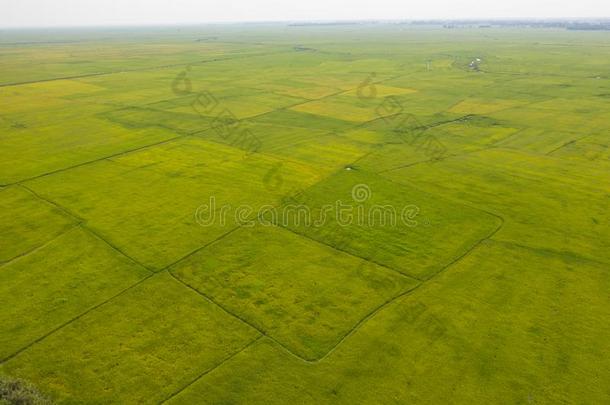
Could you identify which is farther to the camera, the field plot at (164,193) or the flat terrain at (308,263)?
the field plot at (164,193)

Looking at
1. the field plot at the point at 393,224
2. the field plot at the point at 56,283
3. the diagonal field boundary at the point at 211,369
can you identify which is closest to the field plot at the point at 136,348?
the diagonal field boundary at the point at 211,369

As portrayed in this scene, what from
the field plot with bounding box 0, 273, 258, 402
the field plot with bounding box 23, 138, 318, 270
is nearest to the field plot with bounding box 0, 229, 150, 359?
the field plot with bounding box 0, 273, 258, 402

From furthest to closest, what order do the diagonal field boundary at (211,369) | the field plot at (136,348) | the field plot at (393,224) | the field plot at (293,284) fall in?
1. the field plot at (393,224)
2. the field plot at (293,284)
3. the field plot at (136,348)
4. the diagonal field boundary at (211,369)

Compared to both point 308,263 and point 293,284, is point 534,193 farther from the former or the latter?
point 293,284

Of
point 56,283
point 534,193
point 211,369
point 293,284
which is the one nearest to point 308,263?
point 293,284

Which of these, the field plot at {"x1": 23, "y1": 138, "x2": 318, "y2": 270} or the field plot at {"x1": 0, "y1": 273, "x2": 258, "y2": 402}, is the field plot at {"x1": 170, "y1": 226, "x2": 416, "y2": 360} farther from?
the field plot at {"x1": 23, "y1": 138, "x2": 318, "y2": 270}

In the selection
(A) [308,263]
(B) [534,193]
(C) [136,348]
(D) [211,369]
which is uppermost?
(B) [534,193]

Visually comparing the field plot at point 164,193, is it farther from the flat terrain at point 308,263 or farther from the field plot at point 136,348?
the field plot at point 136,348

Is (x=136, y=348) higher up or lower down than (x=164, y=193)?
lower down

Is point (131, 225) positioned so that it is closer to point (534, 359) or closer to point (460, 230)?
point (460, 230)
